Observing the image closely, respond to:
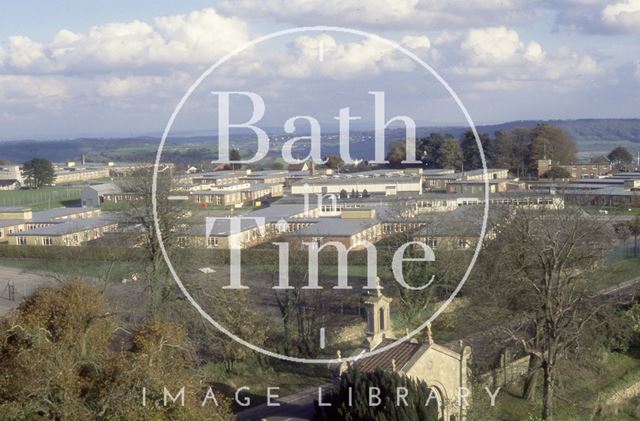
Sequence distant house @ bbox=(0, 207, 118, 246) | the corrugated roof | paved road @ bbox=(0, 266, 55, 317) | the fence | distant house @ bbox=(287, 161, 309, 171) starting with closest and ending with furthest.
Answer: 1. paved road @ bbox=(0, 266, 55, 317)
2. distant house @ bbox=(0, 207, 118, 246)
3. the corrugated roof
4. the fence
5. distant house @ bbox=(287, 161, 309, 171)

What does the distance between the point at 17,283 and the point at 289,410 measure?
14.7m

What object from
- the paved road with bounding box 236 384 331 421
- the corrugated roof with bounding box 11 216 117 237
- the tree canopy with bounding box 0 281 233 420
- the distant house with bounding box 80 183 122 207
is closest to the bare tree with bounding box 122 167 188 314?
the paved road with bounding box 236 384 331 421

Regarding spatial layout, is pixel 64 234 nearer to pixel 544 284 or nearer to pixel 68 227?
pixel 68 227

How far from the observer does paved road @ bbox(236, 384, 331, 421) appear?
1001 centimetres

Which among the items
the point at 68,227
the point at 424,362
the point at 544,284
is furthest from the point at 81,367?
the point at 68,227

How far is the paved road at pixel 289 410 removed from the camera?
10.0m

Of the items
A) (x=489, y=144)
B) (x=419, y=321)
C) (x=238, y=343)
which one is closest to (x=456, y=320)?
(x=419, y=321)

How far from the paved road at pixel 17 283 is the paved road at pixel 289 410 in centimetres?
910

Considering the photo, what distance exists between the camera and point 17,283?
22797 millimetres

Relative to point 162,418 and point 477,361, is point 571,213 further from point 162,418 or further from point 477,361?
point 162,418

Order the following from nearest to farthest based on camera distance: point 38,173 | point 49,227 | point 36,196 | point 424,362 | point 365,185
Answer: point 424,362
point 49,227
point 365,185
point 36,196
point 38,173

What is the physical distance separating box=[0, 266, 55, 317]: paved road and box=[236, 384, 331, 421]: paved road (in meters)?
9.10

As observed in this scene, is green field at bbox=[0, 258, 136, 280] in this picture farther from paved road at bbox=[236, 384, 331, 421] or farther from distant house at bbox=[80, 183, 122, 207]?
distant house at bbox=[80, 183, 122, 207]

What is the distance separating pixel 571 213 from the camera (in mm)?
16266
